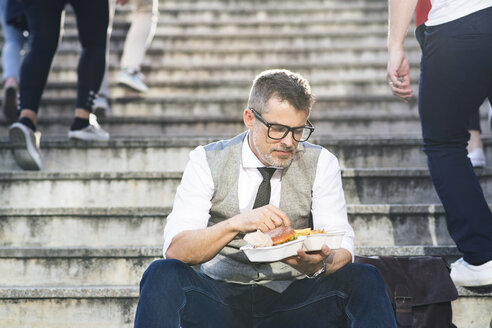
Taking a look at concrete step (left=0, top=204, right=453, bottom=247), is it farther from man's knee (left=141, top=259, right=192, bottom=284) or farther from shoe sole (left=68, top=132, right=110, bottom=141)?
man's knee (left=141, top=259, right=192, bottom=284)

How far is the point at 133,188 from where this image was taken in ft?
10.8

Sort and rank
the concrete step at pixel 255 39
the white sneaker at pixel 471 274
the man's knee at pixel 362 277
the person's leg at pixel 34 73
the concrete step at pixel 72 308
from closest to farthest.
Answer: the man's knee at pixel 362 277 → the white sneaker at pixel 471 274 → the concrete step at pixel 72 308 → the person's leg at pixel 34 73 → the concrete step at pixel 255 39

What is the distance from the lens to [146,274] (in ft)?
6.17

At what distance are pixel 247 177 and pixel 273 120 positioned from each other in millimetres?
231

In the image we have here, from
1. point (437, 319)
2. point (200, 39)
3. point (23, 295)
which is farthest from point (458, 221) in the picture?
point (200, 39)

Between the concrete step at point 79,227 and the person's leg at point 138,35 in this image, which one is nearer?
→ the concrete step at point 79,227

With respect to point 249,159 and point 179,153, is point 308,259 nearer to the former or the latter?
point 249,159

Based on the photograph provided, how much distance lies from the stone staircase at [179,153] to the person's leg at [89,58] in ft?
0.43

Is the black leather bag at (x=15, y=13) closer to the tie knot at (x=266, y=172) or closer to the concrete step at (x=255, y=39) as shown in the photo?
the concrete step at (x=255, y=39)

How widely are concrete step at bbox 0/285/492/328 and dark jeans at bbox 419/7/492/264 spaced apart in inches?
16.2

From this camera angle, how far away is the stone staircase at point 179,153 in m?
2.69

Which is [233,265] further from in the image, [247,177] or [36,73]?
[36,73]

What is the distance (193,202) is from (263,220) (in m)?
0.33

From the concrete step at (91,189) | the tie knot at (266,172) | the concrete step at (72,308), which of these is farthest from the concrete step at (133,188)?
the tie knot at (266,172)
